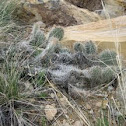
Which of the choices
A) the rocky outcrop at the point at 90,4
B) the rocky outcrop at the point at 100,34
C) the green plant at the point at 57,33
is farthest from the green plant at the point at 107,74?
the rocky outcrop at the point at 90,4

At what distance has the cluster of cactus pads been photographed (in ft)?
8.48

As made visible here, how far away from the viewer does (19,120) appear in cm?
218

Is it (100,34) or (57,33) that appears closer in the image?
(57,33)

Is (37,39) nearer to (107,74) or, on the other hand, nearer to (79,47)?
(79,47)

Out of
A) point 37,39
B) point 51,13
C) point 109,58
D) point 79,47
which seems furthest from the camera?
point 51,13

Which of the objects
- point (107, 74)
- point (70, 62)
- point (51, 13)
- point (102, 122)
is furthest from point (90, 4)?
point (102, 122)

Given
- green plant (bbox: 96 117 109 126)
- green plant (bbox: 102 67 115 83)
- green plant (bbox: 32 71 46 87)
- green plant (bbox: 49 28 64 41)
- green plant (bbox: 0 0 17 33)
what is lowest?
green plant (bbox: 96 117 109 126)

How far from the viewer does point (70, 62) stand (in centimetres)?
288

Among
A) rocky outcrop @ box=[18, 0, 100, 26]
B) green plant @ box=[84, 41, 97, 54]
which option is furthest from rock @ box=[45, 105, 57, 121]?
rocky outcrop @ box=[18, 0, 100, 26]

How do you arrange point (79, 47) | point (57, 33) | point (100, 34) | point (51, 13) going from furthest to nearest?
point (51, 13) → point (100, 34) → point (57, 33) → point (79, 47)

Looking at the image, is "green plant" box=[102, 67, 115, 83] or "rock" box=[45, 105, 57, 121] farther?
"green plant" box=[102, 67, 115, 83]

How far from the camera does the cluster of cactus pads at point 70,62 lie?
102 inches

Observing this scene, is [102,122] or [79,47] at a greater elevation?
[79,47]

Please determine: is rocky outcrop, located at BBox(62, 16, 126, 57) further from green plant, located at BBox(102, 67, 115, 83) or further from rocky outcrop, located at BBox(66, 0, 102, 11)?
rocky outcrop, located at BBox(66, 0, 102, 11)
